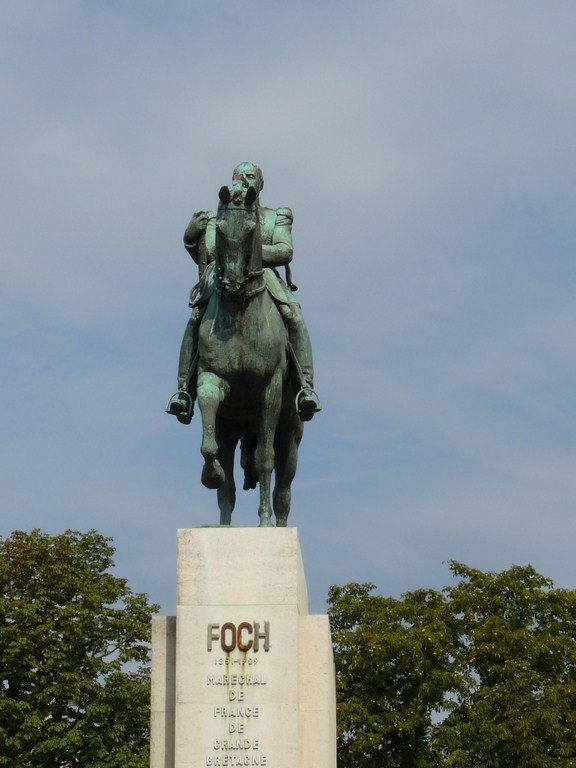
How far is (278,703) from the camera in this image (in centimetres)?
1914

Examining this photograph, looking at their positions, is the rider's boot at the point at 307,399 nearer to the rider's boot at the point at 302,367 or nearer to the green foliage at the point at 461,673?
the rider's boot at the point at 302,367

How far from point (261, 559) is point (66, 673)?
79.4 feet

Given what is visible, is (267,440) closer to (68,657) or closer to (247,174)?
(247,174)

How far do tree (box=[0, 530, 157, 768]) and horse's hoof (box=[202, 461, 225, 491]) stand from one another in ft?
71.3

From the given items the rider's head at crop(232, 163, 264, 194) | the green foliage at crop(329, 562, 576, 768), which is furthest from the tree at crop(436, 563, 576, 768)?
the rider's head at crop(232, 163, 264, 194)

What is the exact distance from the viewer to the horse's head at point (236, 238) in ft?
65.5

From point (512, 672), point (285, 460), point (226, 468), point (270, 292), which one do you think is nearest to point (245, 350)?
point (270, 292)

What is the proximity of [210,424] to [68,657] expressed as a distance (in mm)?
24326

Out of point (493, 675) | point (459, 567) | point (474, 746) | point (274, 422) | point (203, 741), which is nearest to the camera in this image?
point (203, 741)

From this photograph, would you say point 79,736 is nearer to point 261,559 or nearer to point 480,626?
point 480,626

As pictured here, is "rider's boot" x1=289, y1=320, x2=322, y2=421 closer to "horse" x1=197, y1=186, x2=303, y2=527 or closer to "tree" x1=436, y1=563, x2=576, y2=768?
"horse" x1=197, y1=186, x2=303, y2=527

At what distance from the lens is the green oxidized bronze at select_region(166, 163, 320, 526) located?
66.2 feet

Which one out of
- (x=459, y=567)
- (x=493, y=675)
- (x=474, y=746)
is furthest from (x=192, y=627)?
(x=459, y=567)

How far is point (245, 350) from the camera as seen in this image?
2053 centimetres
